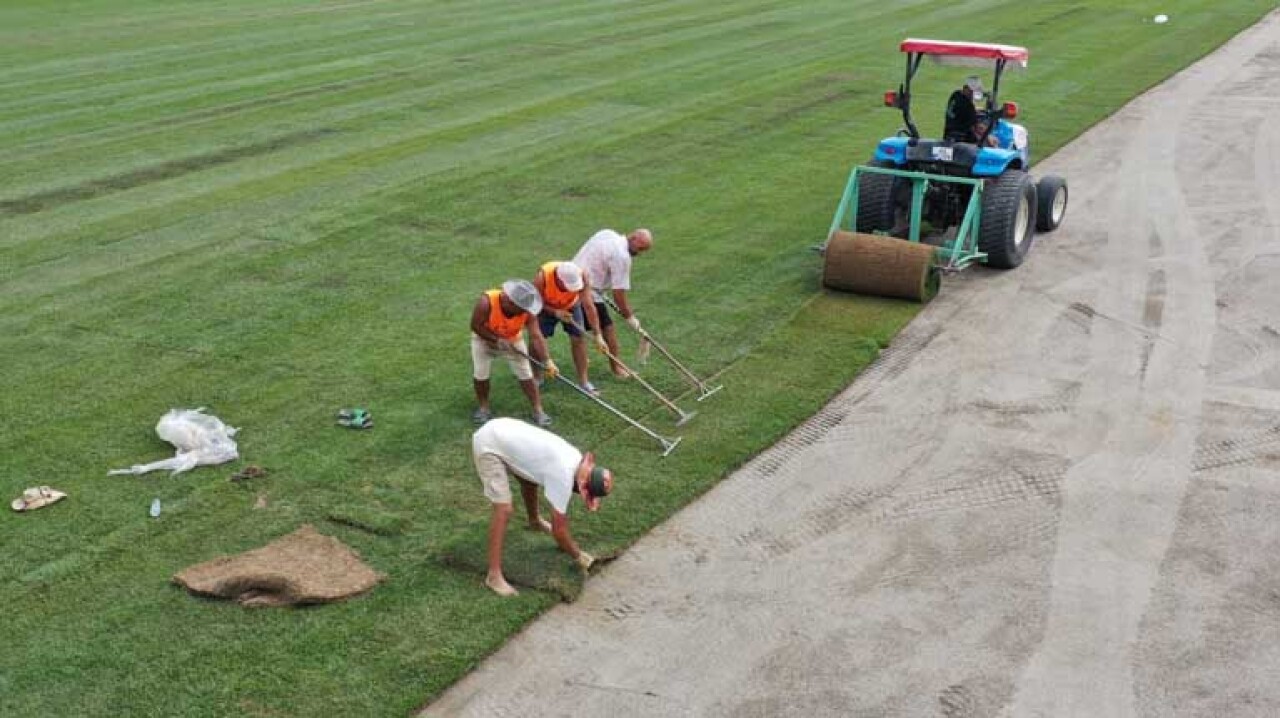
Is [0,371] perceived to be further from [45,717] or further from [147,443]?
[45,717]

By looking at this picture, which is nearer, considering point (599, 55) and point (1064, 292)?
point (1064, 292)

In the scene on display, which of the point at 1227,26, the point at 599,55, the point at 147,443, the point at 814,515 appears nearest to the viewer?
the point at 814,515

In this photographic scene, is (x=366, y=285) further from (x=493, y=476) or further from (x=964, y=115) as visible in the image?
(x=964, y=115)

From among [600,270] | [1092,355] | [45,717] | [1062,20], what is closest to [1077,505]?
[1092,355]

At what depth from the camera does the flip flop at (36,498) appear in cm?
1024

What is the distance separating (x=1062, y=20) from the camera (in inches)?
→ 1409

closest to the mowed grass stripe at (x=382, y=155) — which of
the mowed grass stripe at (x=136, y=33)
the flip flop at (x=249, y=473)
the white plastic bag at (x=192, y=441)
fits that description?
the white plastic bag at (x=192, y=441)

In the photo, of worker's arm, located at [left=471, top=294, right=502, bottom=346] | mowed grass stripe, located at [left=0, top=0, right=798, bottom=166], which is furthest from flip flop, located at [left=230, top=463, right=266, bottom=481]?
mowed grass stripe, located at [left=0, top=0, right=798, bottom=166]

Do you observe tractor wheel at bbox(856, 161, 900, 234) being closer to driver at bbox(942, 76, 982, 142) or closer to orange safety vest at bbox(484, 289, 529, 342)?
driver at bbox(942, 76, 982, 142)

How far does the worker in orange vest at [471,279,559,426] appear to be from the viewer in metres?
10.8

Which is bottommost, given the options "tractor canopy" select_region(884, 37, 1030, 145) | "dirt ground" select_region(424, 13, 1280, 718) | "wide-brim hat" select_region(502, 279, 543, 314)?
"dirt ground" select_region(424, 13, 1280, 718)

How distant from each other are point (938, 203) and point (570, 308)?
6318 mm

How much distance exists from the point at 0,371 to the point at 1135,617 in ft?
34.9

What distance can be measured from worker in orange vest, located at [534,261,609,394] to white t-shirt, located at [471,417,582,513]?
2279 mm
